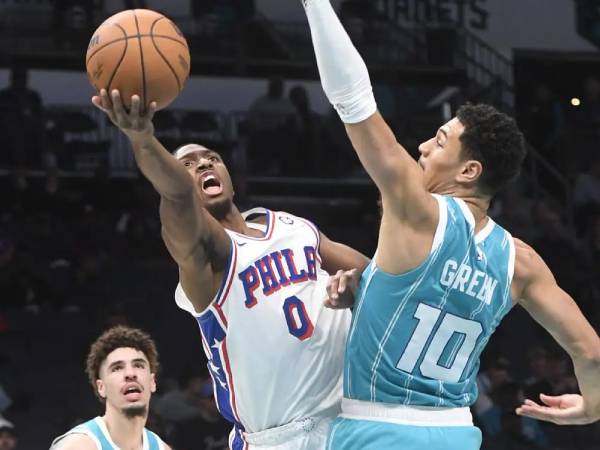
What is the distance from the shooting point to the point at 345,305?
4215 millimetres

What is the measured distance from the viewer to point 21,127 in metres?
12.7

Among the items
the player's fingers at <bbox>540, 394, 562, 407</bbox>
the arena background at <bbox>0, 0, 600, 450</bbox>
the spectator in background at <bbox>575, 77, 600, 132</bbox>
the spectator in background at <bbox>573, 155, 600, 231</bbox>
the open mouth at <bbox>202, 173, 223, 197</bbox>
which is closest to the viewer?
the player's fingers at <bbox>540, 394, 562, 407</bbox>

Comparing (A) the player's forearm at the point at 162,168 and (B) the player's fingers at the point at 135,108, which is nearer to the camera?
(B) the player's fingers at the point at 135,108

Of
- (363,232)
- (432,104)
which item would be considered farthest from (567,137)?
(363,232)

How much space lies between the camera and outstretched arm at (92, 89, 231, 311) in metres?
3.97

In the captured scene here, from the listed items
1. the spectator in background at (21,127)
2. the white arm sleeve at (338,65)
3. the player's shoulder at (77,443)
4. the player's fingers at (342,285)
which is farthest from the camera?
the spectator in background at (21,127)

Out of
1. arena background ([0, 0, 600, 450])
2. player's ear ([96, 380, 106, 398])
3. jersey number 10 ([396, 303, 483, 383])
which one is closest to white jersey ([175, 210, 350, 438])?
jersey number 10 ([396, 303, 483, 383])

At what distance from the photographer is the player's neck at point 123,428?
614cm

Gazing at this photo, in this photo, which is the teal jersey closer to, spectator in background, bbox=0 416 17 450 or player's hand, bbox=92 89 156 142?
player's hand, bbox=92 89 156 142

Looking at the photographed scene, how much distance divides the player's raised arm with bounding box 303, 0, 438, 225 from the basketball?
0.62 metres

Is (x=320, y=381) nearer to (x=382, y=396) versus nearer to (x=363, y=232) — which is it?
(x=382, y=396)

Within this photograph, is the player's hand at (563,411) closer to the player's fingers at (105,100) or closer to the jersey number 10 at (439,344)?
the jersey number 10 at (439,344)

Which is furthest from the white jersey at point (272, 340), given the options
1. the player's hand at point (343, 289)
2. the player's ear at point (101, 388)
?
the player's ear at point (101, 388)

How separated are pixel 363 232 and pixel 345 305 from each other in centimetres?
852
